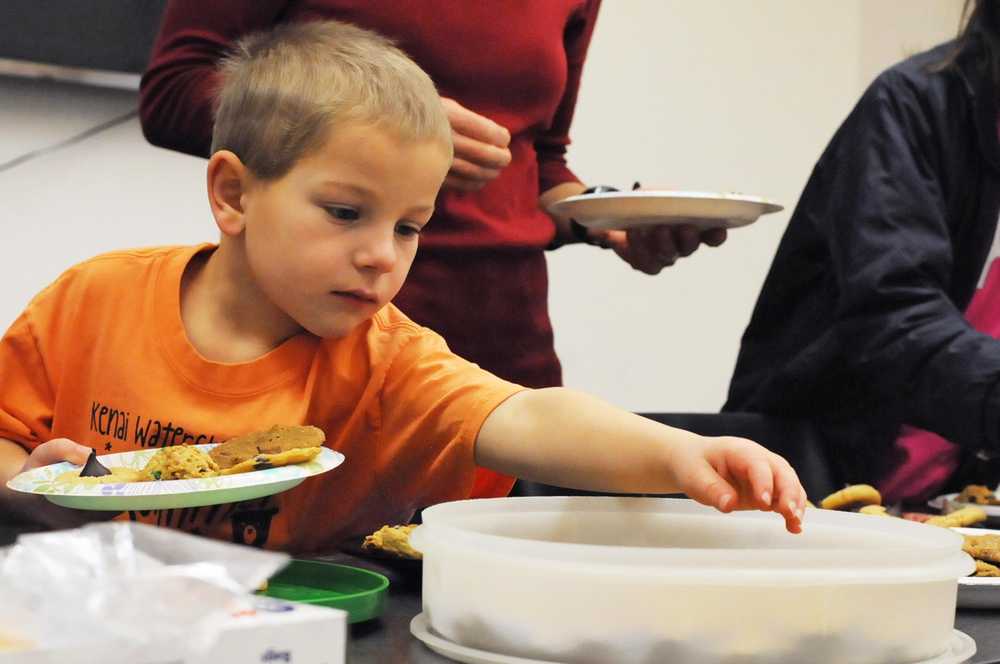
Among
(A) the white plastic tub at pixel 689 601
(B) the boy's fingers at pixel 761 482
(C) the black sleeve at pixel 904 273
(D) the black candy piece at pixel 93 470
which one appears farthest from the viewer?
(C) the black sleeve at pixel 904 273

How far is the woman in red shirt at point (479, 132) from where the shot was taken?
1.31 meters

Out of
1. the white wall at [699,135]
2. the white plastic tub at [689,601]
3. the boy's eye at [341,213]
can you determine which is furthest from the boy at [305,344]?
the white wall at [699,135]

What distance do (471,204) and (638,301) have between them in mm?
1797

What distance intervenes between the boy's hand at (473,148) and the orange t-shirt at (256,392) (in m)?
0.15

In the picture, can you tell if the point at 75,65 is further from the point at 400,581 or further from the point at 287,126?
the point at 400,581

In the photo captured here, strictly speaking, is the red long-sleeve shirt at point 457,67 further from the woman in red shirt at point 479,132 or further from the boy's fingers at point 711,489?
the boy's fingers at point 711,489

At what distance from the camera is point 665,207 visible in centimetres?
127

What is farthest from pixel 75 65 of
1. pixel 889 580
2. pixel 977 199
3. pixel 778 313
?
pixel 889 580

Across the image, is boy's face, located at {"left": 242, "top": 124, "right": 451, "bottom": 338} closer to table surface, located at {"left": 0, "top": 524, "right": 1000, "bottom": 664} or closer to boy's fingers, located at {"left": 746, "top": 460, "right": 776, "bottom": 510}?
table surface, located at {"left": 0, "top": 524, "right": 1000, "bottom": 664}

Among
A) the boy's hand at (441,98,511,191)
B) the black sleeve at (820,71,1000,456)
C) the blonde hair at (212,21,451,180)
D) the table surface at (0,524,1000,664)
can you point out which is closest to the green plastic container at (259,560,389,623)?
the table surface at (0,524,1000,664)

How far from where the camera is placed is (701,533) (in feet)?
2.62

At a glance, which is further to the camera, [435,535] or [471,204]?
[471,204]

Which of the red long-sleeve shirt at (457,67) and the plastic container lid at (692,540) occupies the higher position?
the red long-sleeve shirt at (457,67)

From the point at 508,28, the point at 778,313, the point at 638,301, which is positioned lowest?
the point at 638,301
